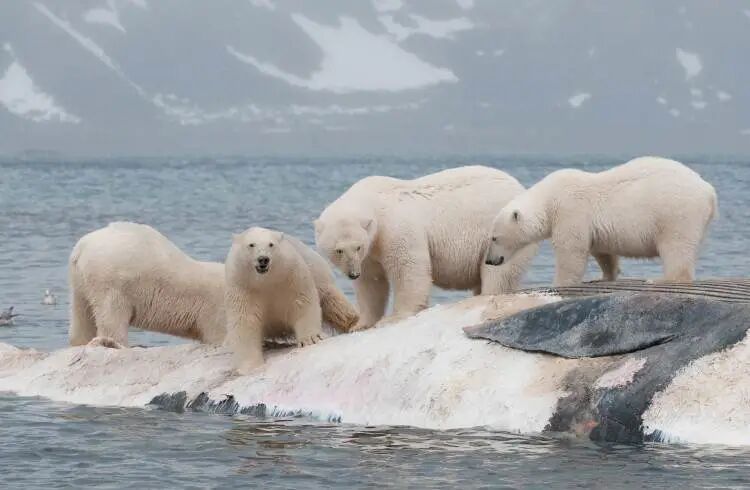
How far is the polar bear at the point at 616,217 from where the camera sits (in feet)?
38.3

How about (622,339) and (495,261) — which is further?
(495,261)

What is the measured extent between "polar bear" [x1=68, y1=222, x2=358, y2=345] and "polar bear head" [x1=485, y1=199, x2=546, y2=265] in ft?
8.47

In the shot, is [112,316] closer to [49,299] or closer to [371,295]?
[371,295]

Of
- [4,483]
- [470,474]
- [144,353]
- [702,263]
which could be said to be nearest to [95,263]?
[144,353]

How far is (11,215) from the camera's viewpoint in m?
40.8

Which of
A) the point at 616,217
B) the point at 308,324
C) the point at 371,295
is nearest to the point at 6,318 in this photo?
the point at 371,295

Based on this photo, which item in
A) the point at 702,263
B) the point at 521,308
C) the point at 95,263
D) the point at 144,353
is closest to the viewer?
the point at 521,308

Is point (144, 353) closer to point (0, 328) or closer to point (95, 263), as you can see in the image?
point (95, 263)

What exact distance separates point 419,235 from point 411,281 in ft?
1.15

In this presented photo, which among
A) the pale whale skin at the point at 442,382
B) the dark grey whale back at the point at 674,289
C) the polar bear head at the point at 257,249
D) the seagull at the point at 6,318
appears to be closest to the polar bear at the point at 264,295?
the polar bear head at the point at 257,249

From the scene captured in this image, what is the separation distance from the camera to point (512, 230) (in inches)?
465

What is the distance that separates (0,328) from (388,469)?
9.38m

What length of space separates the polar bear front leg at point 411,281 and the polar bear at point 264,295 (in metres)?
0.61

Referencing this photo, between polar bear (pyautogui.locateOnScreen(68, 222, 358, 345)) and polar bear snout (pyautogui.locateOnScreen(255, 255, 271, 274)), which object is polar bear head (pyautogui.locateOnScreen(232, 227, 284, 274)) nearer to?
polar bear snout (pyautogui.locateOnScreen(255, 255, 271, 274))
